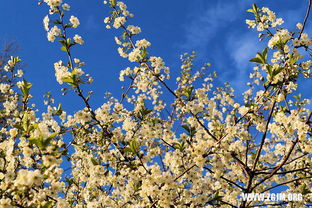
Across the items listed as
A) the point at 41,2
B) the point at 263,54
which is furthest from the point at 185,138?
the point at 41,2

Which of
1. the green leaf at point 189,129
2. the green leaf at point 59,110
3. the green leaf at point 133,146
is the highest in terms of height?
the green leaf at point 59,110

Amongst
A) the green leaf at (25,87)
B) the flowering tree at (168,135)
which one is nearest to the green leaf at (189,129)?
the flowering tree at (168,135)

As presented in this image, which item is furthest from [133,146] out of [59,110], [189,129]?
[59,110]

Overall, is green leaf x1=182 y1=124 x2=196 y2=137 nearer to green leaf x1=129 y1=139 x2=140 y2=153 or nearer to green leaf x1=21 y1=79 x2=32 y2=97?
green leaf x1=129 y1=139 x2=140 y2=153

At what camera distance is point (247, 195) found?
4820 mm

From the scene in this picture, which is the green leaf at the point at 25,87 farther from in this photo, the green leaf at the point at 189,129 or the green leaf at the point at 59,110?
the green leaf at the point at 189,129

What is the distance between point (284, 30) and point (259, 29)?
22.6 inches

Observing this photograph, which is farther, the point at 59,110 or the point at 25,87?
the point at 59,110

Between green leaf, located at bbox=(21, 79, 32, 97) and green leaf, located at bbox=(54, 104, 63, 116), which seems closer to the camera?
green leaf, located at bbox=(21, 79, 32, 97)

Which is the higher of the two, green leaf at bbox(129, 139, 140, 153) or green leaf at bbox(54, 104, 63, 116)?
green leaf at bbox(54, 104, 63, 116)

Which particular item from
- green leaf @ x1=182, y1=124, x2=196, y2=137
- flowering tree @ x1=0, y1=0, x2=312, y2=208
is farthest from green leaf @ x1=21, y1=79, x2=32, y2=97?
green leaf @ x1=182, y1=124, x2=196, y2=137

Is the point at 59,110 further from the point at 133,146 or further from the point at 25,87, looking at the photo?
the point at 133,146

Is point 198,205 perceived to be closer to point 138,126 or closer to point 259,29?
point 138,126

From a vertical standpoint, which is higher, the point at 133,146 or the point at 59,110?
the point at 59,110
